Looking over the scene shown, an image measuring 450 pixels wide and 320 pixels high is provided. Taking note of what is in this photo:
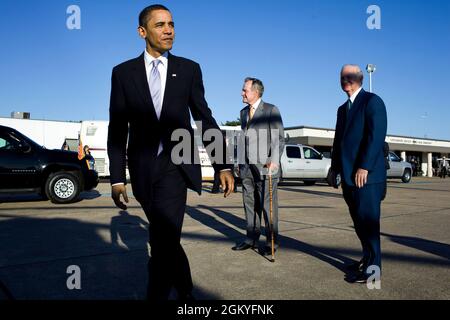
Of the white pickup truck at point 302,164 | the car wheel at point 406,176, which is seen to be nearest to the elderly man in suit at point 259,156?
the white pickup truck at point 302,164

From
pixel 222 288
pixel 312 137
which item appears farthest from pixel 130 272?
pixel 312 137

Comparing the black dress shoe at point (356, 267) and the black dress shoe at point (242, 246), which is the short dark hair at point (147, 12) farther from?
the black dress shoe at point (242, 246)

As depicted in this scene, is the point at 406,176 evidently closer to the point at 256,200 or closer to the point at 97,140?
the point at 97,140

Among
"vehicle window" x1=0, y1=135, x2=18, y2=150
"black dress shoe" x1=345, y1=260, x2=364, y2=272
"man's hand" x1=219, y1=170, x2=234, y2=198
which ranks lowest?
"black dress shoe" x1=345, y1=260, x2=364, y2=272

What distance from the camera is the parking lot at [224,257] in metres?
3.10

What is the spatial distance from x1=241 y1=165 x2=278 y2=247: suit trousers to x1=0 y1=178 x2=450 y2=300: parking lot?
0.28 meters

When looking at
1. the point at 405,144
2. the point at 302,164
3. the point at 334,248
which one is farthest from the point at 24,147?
the point at 405,144

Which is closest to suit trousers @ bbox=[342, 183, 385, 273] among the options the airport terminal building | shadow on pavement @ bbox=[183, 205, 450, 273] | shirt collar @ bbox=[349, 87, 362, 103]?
shadow on pavement @ bbox=[183, 205, 450, 273]

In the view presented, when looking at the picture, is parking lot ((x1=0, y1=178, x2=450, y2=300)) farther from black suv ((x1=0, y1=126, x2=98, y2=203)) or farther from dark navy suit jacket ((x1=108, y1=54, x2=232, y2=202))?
black suv ((x1=0, y1=126, x2=98, y2=203))

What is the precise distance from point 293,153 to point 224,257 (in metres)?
14.1

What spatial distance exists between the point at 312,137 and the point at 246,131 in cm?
3116

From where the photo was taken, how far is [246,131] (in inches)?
183

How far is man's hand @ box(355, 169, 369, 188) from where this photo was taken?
10.7 feet
